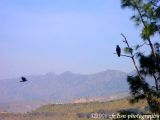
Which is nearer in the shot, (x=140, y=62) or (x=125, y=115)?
(x=125, y=115)

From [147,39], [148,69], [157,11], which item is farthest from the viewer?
[148,69]

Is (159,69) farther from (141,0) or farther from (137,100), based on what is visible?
(141,0)

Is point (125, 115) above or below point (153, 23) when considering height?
below

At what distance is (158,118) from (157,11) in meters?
5.60

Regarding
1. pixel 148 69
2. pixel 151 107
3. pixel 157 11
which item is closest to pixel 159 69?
pixel 148 69

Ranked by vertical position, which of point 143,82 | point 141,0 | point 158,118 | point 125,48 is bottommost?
point 158,118

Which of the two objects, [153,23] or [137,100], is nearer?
[153,23]

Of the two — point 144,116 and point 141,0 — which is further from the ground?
point 141,0

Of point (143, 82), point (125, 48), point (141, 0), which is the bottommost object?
point (143, 82)

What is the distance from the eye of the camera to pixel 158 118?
834 inches

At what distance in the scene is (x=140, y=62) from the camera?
24359 mm

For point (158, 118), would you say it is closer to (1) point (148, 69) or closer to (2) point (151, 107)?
(2) point (151, 107)

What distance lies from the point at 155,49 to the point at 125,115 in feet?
15.9

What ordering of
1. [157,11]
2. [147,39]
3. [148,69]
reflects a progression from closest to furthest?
[157,11]
[147,39]
[148,69]
